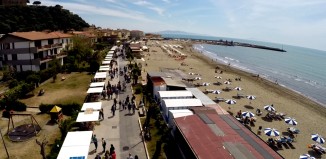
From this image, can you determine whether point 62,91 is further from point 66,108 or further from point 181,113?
point 181,113

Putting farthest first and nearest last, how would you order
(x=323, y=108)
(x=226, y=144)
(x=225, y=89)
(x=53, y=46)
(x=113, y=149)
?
(x=53, y=46)
(x=225, y=89)
(x=323, y=108)
(x=113, y=149)
(x=226, y=144)

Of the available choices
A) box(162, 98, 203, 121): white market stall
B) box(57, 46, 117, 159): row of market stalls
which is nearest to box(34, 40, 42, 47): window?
box(57, 46, 117, 159): row of market stalls

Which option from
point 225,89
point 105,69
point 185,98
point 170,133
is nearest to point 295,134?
point 185,98

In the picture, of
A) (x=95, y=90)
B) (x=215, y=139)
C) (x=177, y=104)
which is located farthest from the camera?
(x=95, y=90)

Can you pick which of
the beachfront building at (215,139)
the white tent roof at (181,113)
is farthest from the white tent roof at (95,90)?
the beachfront building at (215,139)

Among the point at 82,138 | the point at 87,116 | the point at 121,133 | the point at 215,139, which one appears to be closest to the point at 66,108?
the point at 87,116

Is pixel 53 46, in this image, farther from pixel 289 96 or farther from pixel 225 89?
pixel 289 96
